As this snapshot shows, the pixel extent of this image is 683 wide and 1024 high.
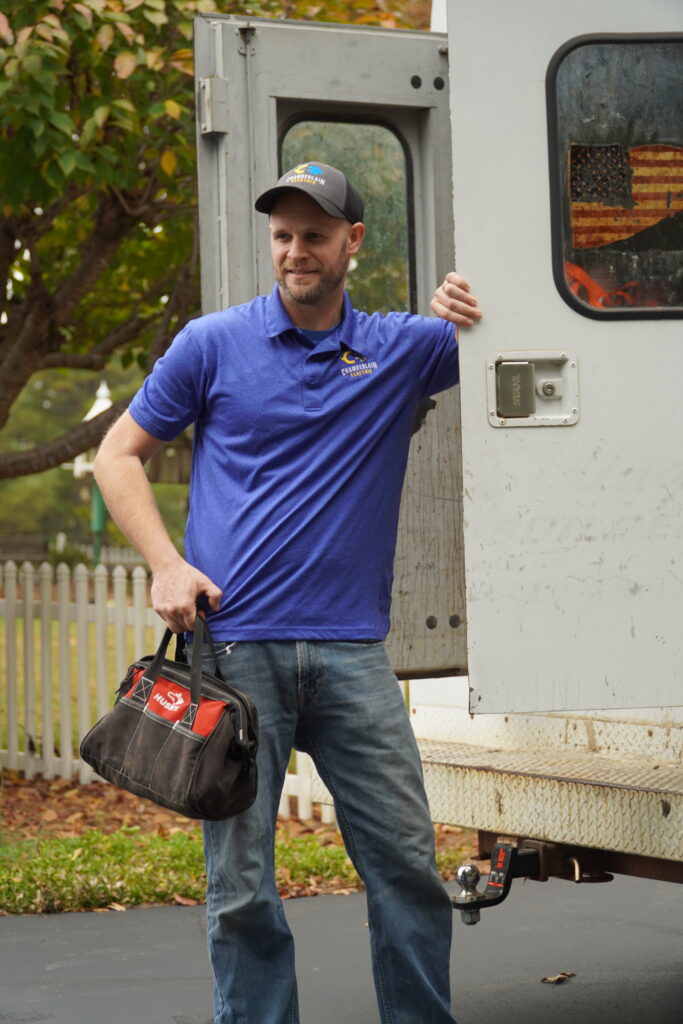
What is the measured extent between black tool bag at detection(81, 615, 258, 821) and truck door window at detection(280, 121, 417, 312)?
5.26 ft

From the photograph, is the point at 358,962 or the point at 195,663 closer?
the point at 195,663

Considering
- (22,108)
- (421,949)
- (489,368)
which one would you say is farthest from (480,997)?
(22,108)

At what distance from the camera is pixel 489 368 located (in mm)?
3254

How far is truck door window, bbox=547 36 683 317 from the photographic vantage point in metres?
3.36

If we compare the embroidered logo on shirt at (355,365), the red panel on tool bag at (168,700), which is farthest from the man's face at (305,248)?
the red panel on tool bag at (168,700)

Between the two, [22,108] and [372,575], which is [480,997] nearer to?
[372,575]

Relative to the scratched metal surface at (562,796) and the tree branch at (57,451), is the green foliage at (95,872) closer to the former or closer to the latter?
the scratched metal surface at (562,796)

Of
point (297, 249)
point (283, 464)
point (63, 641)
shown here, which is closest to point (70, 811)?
point (63, 641)

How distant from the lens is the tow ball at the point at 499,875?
3.93 meters

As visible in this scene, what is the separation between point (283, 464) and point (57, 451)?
5691mm

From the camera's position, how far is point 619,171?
3439mm

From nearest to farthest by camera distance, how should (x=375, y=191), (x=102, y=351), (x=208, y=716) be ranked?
1. (x=208, y=716)
2. (x=375, y=191)
3. (x=102, y=351)

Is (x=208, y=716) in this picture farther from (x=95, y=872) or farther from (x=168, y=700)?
(x=95, y=872)

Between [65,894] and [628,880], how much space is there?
238 centimetres
